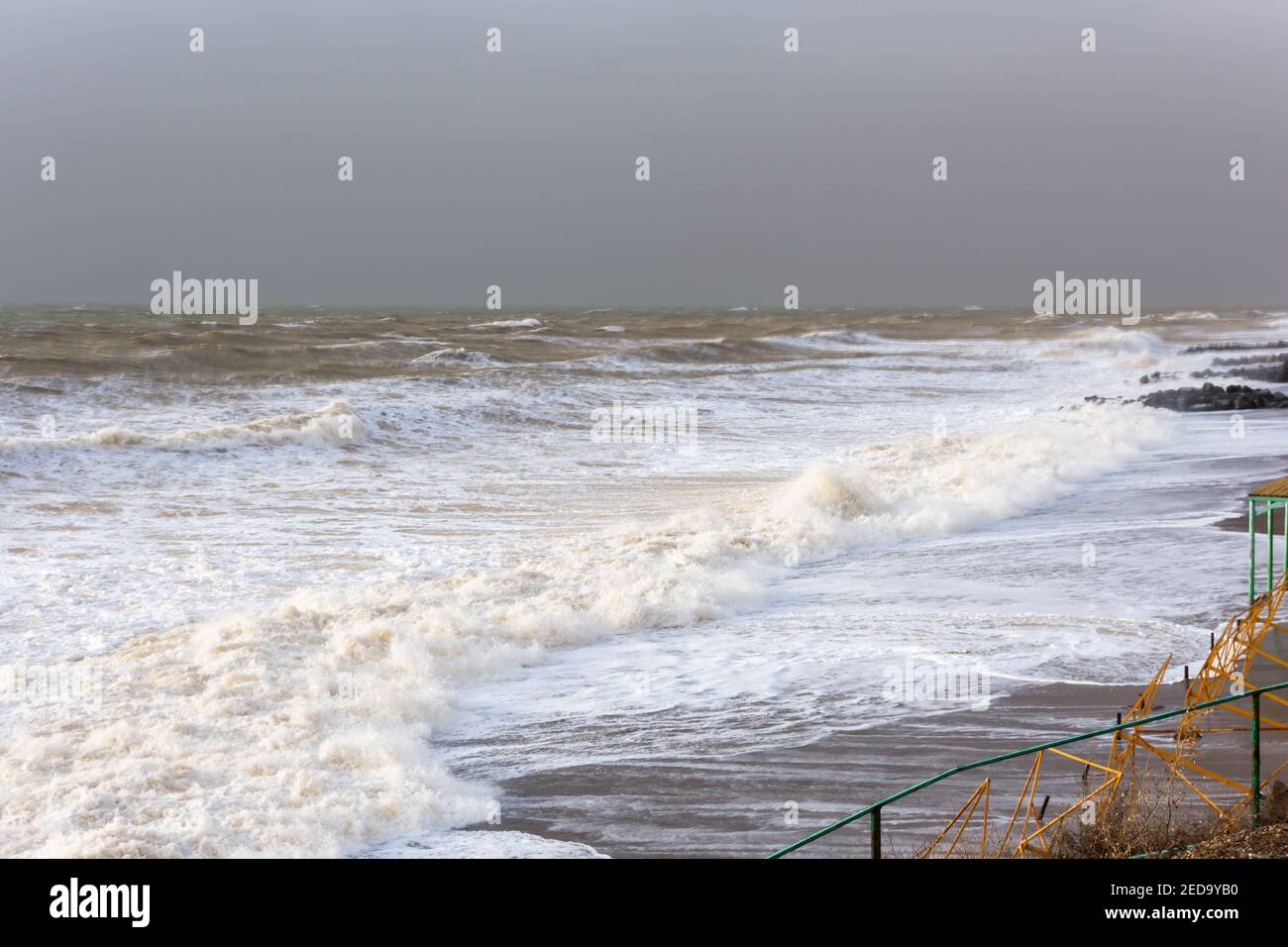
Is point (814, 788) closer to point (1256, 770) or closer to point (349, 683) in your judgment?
point (1256, 770)

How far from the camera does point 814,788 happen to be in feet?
22.0

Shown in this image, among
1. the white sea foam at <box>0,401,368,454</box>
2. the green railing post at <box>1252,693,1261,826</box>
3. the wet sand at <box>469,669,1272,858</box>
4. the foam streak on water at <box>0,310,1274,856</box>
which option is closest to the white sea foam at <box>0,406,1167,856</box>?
the foam streak on water at <box>0,310,1274,856</box>

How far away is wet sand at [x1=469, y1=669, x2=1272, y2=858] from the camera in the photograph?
19.8 feet

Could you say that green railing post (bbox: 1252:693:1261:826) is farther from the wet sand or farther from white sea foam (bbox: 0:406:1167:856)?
white sea foam (bbox: 0:406:1167:856)

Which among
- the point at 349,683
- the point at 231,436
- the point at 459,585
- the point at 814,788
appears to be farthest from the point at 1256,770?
the point at 231,436

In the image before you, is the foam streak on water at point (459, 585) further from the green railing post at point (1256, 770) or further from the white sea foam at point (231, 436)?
the green railing post at point (1256, 770)

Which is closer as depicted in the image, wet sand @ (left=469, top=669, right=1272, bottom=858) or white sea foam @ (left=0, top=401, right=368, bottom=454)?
wet sand @ (left=469, top=669, right=1272, bottom=858)

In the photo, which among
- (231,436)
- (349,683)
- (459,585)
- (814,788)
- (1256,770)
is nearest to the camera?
(1256,770)

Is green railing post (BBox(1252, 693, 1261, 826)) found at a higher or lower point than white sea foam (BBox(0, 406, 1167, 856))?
higher

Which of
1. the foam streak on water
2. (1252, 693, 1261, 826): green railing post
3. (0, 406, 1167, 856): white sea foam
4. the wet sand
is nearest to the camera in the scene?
(1252, 693, 1261, 826): green railing post

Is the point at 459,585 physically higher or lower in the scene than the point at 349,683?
higher

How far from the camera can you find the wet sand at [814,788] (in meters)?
6.05
